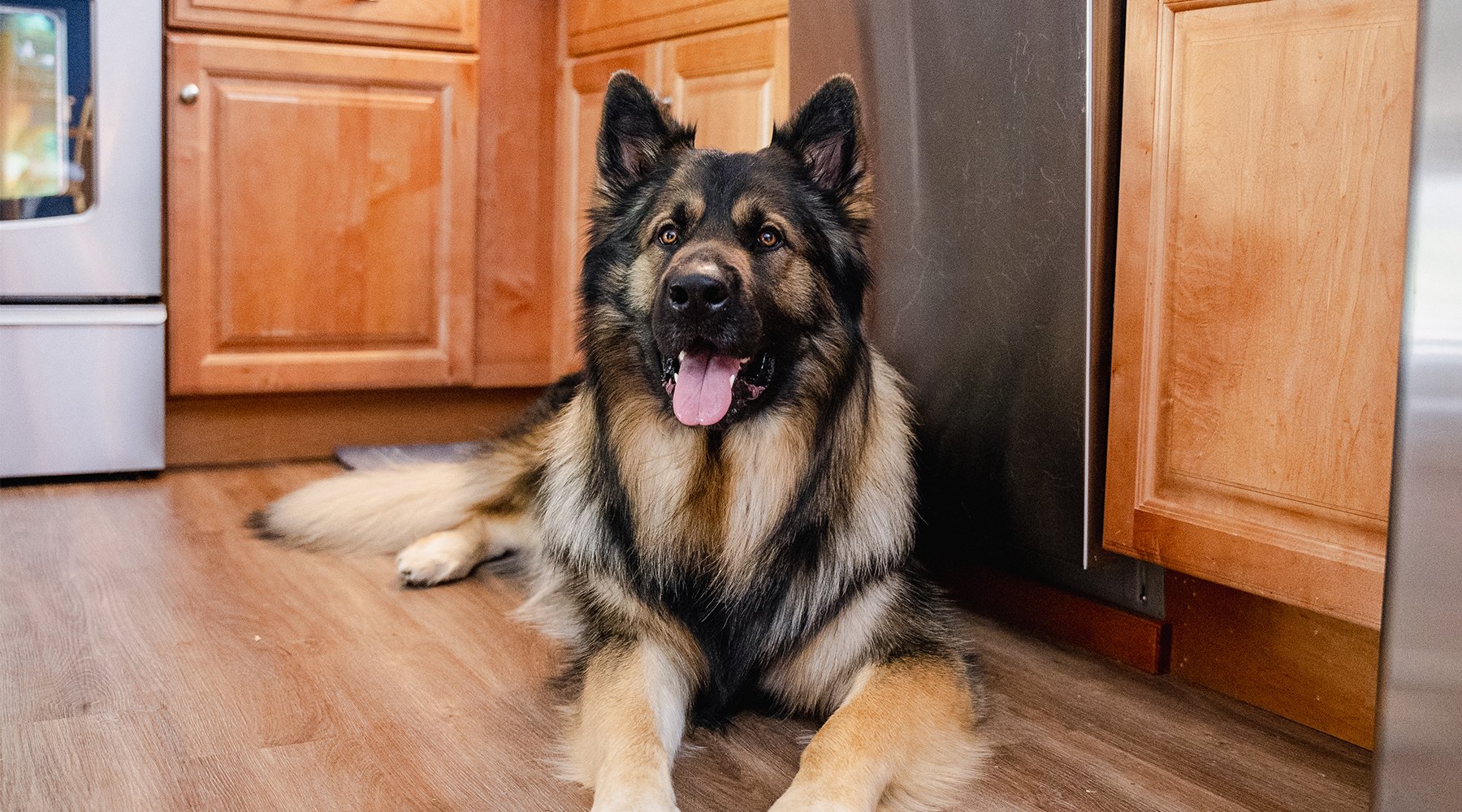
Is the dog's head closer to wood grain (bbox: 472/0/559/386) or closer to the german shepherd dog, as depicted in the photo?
the german shepherd dog

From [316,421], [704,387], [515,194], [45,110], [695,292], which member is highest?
[45,110]

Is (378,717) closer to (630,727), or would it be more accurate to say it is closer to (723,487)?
(630,727)

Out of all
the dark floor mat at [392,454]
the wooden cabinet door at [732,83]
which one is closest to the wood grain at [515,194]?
the dark floor mat at [392,454]

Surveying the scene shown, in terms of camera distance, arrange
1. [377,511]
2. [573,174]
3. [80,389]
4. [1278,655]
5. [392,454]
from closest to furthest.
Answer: [1278,655] < [377,511] < [80,389] < [392,454] < [573,174]

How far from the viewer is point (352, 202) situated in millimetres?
3408

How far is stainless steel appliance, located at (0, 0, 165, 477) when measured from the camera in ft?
9.95

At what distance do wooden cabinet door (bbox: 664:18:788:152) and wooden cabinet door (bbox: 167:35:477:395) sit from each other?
732 millimetres

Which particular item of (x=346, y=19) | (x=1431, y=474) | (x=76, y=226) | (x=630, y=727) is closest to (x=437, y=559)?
(x=630, y=727)

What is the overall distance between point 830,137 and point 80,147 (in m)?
2.21

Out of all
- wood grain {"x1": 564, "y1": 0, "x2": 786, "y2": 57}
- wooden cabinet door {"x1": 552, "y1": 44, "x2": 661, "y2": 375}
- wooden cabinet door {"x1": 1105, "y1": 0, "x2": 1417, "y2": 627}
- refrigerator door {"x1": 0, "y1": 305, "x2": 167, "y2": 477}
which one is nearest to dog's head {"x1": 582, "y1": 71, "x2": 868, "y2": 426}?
wooden cabinet door {"x1": 1105, "y1": 0, "x2": 1417, "y2": 627}

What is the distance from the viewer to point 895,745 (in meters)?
1.51

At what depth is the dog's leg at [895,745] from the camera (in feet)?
4.63

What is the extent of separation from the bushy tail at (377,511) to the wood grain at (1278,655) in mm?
1469

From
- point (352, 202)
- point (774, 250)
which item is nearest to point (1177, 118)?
point (774, 250)
